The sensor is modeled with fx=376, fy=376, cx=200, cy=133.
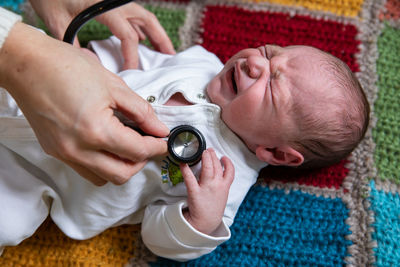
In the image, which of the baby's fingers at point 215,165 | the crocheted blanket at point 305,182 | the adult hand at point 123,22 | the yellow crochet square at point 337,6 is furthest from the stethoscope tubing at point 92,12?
the yellow crochet square at point 337,6

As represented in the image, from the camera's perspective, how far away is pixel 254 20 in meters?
1.46

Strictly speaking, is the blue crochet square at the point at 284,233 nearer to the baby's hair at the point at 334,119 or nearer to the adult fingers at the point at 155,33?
the baby's hair at the point at 334,119

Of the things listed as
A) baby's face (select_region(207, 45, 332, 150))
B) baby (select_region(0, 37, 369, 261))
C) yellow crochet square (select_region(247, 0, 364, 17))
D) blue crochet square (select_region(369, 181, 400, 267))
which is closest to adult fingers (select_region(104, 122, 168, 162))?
baby (select_region(0, 37, 369, 261))

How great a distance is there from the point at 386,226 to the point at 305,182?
11.2 inches

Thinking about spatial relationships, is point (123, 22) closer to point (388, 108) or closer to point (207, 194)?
point (207, 194)

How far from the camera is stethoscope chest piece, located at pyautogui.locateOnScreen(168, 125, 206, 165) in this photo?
99 centimetres

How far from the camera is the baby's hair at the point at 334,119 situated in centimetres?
103

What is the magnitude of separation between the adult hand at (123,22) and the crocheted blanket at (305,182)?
14 centimetres

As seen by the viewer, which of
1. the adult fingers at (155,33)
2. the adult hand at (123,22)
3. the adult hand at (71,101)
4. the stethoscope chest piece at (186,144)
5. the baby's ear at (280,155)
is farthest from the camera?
the adult fingers at (155,33)

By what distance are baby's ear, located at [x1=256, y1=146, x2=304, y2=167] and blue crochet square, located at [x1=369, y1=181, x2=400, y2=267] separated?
0.35 metres

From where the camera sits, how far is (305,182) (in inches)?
51.4

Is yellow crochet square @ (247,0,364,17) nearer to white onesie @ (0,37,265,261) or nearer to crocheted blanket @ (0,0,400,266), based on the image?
crocheted blanket @ (0,0,400,266)

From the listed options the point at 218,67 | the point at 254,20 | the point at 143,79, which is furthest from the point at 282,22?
the point at 143,79

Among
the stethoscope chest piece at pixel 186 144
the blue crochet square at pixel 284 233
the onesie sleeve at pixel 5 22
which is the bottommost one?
the blue crochet square at pixel 284 233
